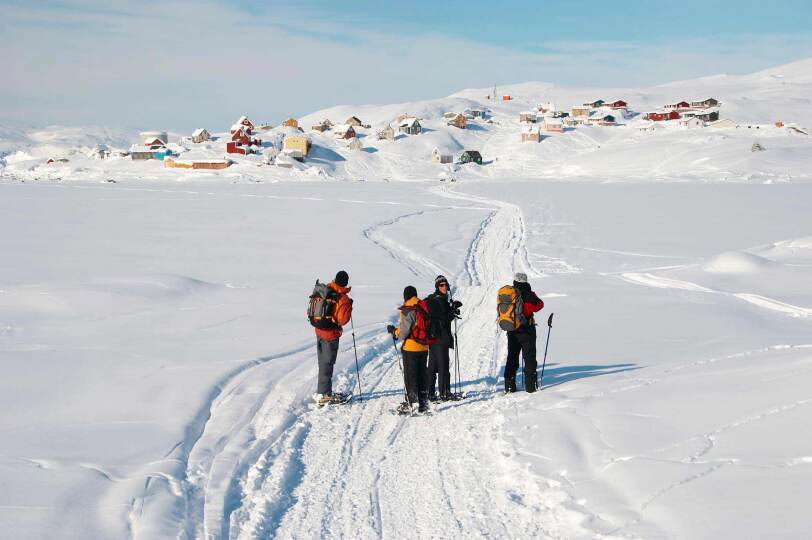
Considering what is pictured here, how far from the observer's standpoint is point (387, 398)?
9.06 meters

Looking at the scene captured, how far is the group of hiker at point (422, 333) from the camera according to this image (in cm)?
834

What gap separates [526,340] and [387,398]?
75.0 inches

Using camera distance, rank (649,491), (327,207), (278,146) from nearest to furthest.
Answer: (649,491), (327,207), (278,146)

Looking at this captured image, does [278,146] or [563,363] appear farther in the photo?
[278,146]

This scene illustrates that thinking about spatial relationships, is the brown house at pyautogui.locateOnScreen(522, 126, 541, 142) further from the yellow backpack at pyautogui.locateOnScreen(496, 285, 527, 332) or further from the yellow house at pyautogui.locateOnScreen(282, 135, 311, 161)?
the yellow backpack at pyautogui.locateOnScreen(496, 285, 527, 332)

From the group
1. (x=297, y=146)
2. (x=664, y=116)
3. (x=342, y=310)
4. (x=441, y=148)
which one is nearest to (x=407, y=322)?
(x=342, y=310)

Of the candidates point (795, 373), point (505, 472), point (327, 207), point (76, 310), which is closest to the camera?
point (505, 472)

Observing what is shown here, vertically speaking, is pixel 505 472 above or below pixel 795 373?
below

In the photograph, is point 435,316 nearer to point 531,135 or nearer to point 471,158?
point 471,158

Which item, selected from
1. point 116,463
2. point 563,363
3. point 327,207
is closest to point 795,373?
point 563,363

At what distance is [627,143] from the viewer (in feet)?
319

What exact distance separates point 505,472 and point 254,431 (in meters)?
2.75

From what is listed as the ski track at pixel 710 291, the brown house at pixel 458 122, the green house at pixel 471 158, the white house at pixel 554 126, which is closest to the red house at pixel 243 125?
the green house at pixel 471 158

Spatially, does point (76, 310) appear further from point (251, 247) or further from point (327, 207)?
point (327, 207)
